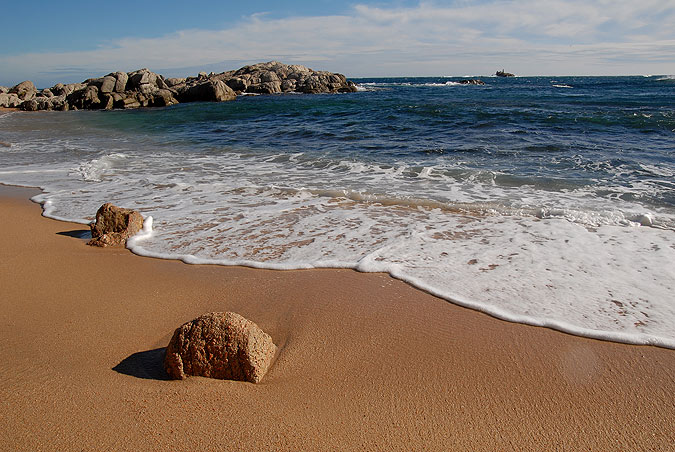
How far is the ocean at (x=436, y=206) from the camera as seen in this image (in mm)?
3396

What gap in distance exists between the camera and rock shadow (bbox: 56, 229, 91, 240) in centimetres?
468

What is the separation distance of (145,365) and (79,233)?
3065 millimetres

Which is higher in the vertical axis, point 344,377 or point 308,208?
point 308,208

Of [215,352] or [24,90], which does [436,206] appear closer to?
[215,352]

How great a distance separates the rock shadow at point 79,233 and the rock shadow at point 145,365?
8.84ft

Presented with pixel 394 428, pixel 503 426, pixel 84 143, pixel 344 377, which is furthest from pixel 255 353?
pixel 84 143

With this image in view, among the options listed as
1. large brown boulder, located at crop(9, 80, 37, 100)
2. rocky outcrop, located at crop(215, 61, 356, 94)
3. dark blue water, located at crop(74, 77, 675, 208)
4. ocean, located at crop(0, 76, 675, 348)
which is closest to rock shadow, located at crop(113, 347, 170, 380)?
ocean, located at crop(0, 76, 675, 348)

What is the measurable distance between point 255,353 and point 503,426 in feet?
4.24

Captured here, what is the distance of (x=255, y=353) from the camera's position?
7.57 ft

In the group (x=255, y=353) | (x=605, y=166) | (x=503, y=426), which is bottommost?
(x=503, y=426)

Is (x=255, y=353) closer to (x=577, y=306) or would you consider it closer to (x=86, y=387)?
(x=86, y=387)

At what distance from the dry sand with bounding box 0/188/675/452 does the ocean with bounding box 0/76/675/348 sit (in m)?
0.38

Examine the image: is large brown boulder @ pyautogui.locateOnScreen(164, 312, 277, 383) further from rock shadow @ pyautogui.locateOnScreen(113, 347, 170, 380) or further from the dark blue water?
the dark blue water

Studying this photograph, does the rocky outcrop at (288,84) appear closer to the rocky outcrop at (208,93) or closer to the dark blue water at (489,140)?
the rocky outcrop at (208,93)
